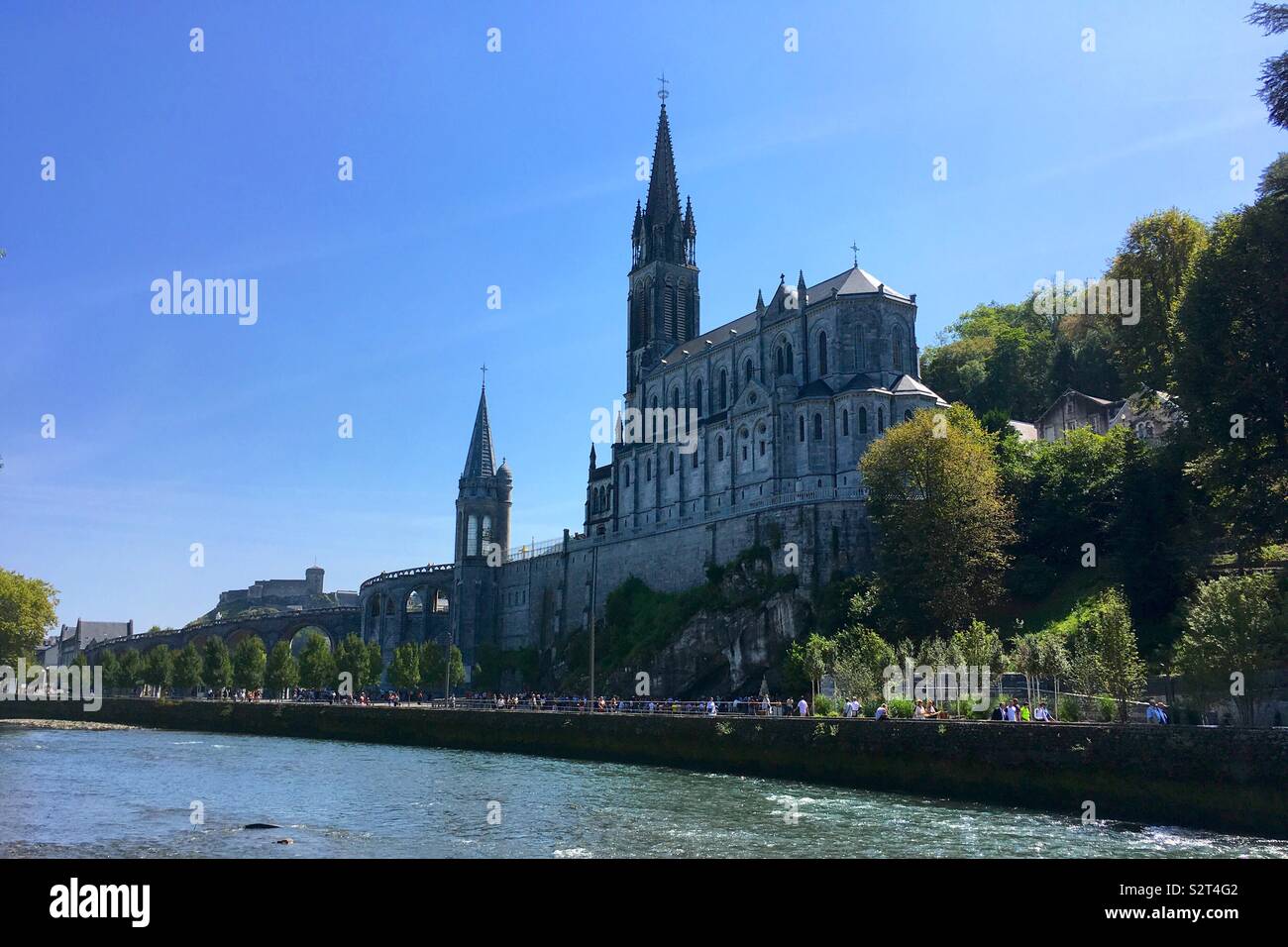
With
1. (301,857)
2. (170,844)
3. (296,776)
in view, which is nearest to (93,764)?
(296,776)

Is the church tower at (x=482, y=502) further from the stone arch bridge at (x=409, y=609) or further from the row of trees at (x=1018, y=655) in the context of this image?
the row of trees at (x=1018, y=655)

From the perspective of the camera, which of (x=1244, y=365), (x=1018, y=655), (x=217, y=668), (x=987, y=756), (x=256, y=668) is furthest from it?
(x=217, y=668)

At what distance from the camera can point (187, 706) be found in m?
70.9

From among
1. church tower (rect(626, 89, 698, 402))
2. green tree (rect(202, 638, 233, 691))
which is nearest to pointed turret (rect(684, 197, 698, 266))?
church tower (rect(626, 89, 698, 402))

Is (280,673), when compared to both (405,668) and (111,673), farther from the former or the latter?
(111,673)

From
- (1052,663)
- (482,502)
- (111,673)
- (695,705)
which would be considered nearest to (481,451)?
(482,502)

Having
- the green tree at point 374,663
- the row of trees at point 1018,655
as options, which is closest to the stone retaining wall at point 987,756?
the row of trees at point 1018,655

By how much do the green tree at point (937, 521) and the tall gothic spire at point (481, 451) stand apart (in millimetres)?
53256

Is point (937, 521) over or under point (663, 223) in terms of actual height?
under

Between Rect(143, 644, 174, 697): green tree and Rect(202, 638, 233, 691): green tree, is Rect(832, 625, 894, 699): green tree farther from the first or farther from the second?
Rect(143, 644, 174, 697): green tree

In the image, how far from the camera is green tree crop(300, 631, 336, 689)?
85.8 metres

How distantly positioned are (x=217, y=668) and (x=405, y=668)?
64.7 ft

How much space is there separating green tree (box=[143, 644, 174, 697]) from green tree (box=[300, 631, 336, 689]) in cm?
1459

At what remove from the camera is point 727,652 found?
197 feet
